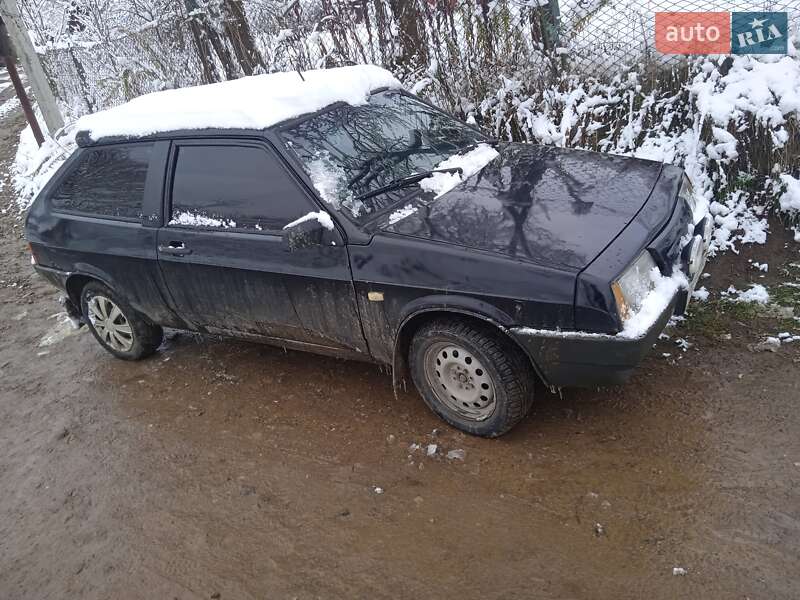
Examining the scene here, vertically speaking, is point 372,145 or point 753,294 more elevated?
point 372,145

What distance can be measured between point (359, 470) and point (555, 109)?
4.05m

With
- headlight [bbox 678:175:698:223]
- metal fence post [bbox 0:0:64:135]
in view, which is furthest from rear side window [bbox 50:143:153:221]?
metal fence post [bbox 0:0:64:135]

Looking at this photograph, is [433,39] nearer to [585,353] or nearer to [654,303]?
[654,303]

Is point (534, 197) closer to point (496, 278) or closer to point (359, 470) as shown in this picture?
point (496, 278)

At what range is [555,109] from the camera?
19.4 feet

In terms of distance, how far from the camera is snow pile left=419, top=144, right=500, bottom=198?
3607 mm

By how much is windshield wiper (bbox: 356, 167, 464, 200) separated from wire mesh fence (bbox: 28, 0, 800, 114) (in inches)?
113

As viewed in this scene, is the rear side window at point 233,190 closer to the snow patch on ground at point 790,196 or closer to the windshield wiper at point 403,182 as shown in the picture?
the windshield wiper at point 403,182

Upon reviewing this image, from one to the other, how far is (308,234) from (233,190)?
0.72m

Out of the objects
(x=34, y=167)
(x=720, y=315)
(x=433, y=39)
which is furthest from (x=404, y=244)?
(x=34, y=167)

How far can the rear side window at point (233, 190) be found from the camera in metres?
3.51

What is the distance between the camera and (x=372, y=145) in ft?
12.4

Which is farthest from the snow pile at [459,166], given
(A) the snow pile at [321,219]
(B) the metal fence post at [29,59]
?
(B) the metal fence post at [29,59]

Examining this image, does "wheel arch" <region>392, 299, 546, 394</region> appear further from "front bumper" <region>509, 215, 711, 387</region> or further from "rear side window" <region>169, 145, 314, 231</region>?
"rear side window" <region>169, 145, 314, 231</region>
